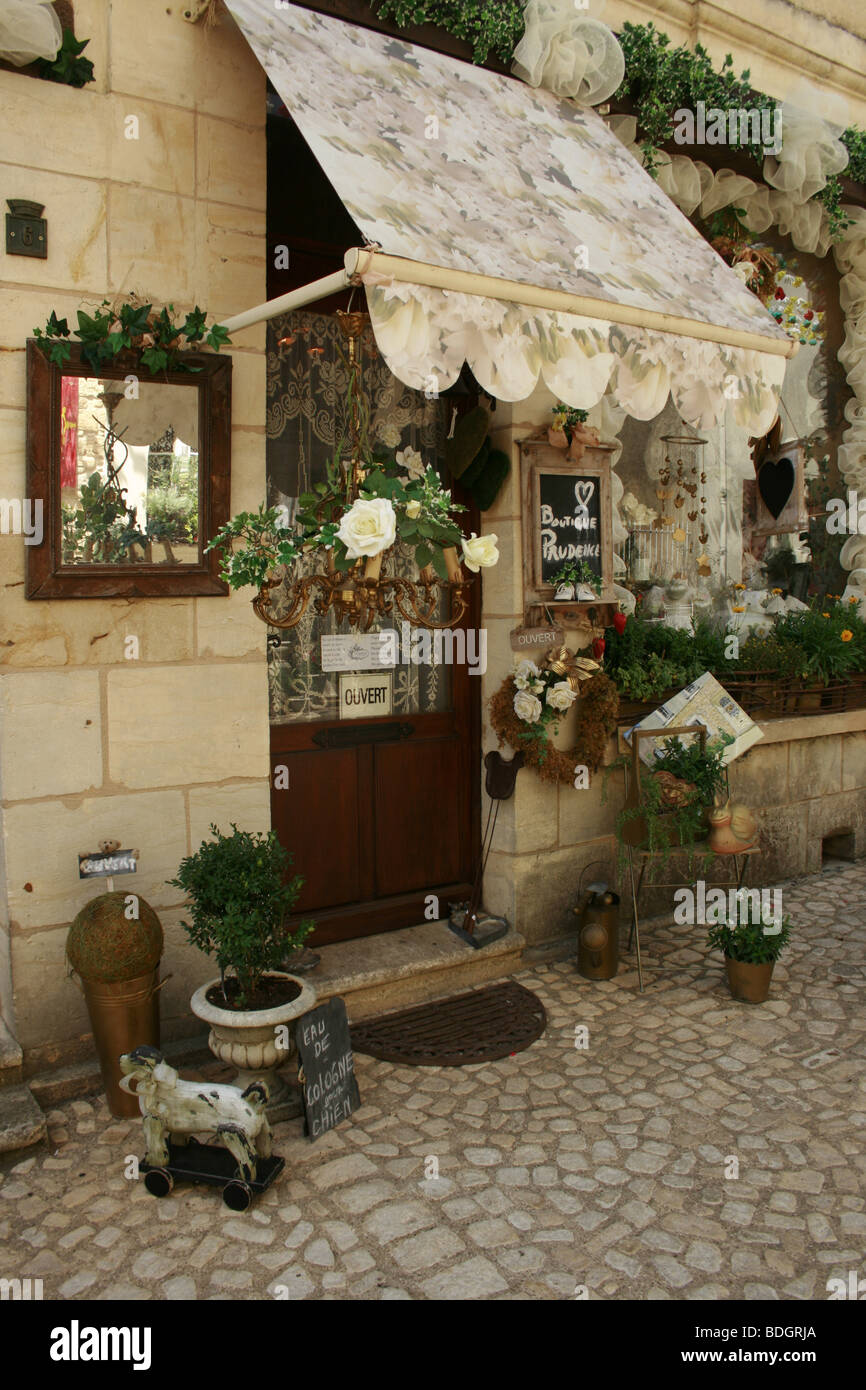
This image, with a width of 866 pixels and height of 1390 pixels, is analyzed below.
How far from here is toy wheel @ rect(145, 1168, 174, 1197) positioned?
343cm

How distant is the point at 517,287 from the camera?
3.55 m

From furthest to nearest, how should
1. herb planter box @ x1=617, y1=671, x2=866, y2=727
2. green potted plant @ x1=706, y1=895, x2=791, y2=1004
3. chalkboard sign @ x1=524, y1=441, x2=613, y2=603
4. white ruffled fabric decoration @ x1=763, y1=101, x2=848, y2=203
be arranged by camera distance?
1. white ruffled fabric decoration @ x1=763, y1=101, x2=848, y2=203
2. herb planter box @ x1=617, y1=671, x2=866, y2=727
3. chalkboard sign @ x1=524, y1=441, x2=613, y2=603
4. green potted plant @ x1=706, y1=895, x2=791, y2=1004

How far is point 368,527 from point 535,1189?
2320 millimetres

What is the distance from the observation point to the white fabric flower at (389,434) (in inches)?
212

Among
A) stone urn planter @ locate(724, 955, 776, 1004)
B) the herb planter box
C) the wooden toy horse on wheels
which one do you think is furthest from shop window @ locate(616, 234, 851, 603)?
the wooden toy horse on wheels

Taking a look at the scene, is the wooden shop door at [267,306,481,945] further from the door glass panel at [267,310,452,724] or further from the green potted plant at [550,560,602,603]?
the green potted plant at [550,560,602,603]

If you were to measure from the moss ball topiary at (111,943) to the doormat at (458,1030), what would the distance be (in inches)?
45.0

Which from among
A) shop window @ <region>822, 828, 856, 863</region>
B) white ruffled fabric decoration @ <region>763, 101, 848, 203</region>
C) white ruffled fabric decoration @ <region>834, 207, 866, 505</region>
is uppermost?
white ruffled fabric decoration @ <region>763, 101, 848, 203</region>

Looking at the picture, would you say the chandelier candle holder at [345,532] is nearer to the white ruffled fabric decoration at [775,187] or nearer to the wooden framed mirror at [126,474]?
the wooden framed mirror at [126,474]

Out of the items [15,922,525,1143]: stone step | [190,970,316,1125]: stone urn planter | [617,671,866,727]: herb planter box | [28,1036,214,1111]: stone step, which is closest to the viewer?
[190,970,316,1125]: stone urn planter

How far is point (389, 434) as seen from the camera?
5379 mm

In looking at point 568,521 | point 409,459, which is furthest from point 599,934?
point 409,459

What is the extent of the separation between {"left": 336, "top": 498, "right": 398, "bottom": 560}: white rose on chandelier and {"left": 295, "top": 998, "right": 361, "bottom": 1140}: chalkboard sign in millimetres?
1720

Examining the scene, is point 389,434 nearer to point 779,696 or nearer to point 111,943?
point 111,943
